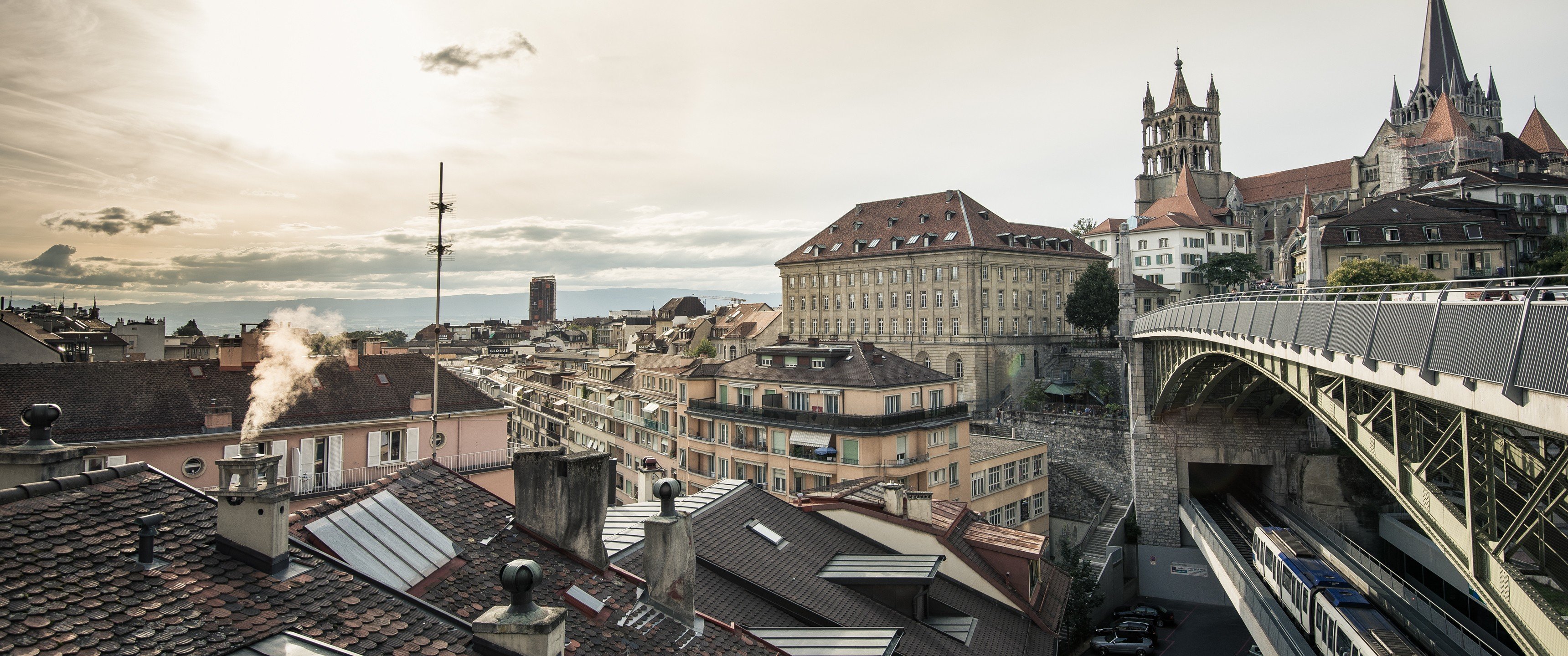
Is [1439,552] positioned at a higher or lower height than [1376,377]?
lower

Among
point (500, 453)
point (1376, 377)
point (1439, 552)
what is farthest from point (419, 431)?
point (1439, 552)

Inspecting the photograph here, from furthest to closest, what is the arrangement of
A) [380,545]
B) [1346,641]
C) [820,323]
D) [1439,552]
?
[820,323], [1439,552], [1346,641], [380,545]

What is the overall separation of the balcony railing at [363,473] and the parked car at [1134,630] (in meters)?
24.4

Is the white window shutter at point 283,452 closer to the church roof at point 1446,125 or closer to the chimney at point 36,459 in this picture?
the chimney at point 36,459

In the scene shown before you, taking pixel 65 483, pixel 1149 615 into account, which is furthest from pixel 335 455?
pixel 1149 615

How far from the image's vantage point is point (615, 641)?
9672 mm

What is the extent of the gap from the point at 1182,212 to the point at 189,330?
363ft

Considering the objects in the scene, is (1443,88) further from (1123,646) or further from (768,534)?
(768,534)

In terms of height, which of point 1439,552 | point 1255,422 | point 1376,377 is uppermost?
point 1376,377

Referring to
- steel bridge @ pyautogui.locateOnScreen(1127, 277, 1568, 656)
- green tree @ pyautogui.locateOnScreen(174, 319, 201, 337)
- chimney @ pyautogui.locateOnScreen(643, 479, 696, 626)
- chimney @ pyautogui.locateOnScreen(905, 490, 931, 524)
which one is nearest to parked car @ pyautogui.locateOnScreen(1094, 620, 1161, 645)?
steel bridge @ pyautogui.locateOnScreen(1127, 277, 1568, 656)

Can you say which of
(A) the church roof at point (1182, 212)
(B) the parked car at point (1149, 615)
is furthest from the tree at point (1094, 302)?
(B) the parked car at point (1149, 615)

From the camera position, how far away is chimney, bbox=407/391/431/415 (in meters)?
26.6

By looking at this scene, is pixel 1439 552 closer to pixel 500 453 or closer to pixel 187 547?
pixel 500 453

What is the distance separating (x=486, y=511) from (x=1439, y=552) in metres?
35.6
